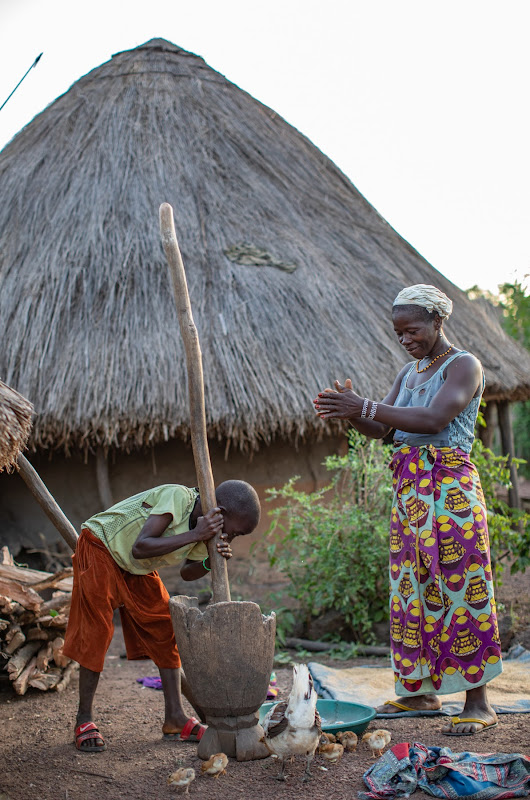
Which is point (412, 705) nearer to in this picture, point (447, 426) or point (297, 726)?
point (297, 726)

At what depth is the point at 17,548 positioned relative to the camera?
5.61 m

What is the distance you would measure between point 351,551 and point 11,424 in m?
2.58

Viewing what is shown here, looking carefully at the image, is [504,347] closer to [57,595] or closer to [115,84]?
[115,84]

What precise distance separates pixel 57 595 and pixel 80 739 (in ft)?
4.07

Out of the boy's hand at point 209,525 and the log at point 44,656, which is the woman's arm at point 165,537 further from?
the log at point 44,656

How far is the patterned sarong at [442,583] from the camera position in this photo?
2.82m

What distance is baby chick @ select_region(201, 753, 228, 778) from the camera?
7.86 ft

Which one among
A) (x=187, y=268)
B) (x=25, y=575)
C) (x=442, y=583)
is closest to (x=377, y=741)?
(x=442, y=583)

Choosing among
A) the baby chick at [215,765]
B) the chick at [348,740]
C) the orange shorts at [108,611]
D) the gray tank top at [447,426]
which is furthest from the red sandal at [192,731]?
the gray tank top at [447,426]

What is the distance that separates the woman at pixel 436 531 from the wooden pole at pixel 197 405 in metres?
0.46

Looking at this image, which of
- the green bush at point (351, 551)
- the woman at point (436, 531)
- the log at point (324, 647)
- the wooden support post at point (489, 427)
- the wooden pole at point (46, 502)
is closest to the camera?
the woman at point (436, 531)

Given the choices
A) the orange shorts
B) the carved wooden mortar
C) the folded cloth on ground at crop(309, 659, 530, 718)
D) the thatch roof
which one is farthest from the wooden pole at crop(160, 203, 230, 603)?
the thatch roof

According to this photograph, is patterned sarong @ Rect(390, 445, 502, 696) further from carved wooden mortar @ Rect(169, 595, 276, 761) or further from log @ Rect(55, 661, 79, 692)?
log @ Rect(55, 661, 79, 692)

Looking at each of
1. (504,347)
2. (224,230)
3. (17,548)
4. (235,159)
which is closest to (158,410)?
(17,548)
